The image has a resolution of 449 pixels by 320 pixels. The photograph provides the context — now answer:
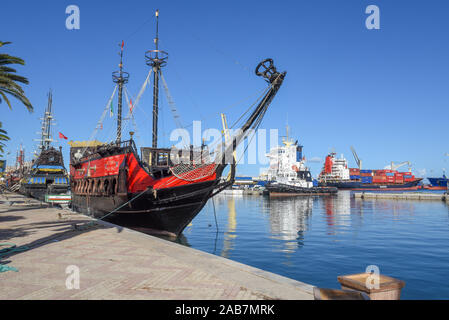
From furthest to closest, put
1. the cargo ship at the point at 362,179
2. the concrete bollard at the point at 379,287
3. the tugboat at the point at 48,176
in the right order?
1. the cargo ship at the point at 362,179
2. the tugboat at the point at 48,176
3. the concrete bollard at the point at 379,287

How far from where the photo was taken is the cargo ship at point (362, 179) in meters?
118

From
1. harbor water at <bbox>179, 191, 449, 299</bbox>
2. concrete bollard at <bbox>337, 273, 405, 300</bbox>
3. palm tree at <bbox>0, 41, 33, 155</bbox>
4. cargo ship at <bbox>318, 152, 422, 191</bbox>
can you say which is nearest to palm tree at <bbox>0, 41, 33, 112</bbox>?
palm tree at <bbox>0, 41, 33, 155</bbox>

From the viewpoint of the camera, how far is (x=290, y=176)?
93.9 metres

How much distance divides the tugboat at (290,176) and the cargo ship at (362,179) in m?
19.0

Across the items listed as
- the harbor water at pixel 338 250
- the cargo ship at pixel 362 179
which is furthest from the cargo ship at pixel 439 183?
the harbor water at pixel 338 250

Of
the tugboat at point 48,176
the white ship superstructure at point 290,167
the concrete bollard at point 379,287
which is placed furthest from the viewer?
the white ship superstructure at point 290,167

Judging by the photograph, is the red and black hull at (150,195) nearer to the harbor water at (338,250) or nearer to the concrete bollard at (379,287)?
the harbor water at (338,250)

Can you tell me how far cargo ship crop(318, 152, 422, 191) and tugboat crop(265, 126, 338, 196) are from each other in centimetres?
1896

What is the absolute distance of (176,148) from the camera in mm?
21594

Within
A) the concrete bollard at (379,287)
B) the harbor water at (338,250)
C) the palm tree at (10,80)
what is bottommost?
the harbor water at (338,250)

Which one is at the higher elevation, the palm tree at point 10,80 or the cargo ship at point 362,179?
the palm tree at point 10,80
